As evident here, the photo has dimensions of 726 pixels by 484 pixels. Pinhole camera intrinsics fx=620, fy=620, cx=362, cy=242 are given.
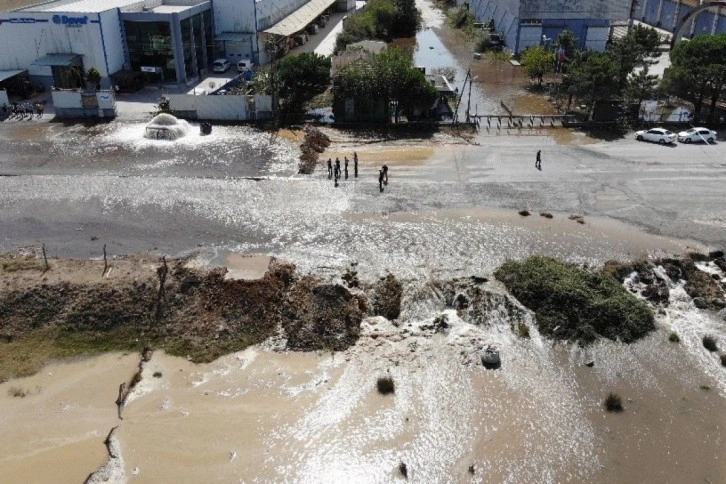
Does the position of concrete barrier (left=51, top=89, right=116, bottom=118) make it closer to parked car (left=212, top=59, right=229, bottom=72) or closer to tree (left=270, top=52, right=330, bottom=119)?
tree (left=270, top=52, right=330, bottom=119)

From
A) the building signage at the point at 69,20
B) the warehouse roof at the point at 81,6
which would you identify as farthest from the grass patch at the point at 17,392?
the warehouse roof at the point at 81,6

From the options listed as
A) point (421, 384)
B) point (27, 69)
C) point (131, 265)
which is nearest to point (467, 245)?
point (421, 384)

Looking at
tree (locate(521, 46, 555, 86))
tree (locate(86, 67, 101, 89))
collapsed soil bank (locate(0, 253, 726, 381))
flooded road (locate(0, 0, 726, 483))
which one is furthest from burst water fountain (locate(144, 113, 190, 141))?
tree (locate(521, 46, 555, 86))

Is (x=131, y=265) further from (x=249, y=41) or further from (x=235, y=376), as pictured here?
(x=249, y=41)

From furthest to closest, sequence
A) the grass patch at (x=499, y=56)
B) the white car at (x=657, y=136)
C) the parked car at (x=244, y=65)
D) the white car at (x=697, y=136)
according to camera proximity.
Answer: the grass patch at (x=499, y=56) → the parked car at (x=244, y=65) → the white car at (x=697, y=136) → the white car at (x=657, y=136)

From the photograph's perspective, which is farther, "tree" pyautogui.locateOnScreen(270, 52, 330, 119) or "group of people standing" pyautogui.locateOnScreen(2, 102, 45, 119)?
"group of people standing" pyautogui.locateOnScreen(2, 102, 45, 119)

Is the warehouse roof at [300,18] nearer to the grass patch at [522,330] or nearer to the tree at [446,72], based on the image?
the tree at [446,72]

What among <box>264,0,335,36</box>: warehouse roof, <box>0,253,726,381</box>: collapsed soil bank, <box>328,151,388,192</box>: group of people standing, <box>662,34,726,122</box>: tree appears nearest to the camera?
<box>0,253,726,381</box>: collapsed soil bank
